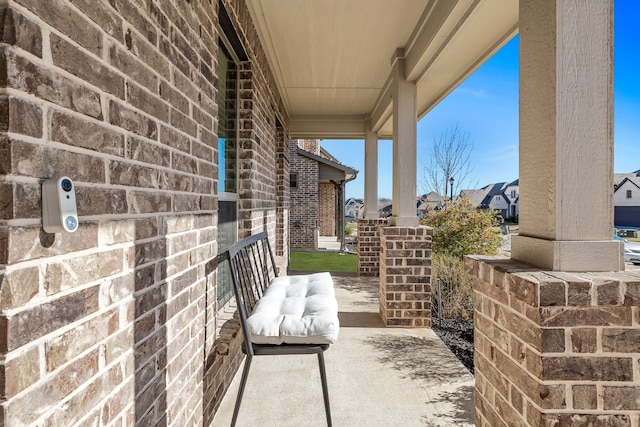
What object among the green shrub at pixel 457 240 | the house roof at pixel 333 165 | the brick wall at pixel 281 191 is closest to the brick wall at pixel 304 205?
the house roof at pixel 333 165

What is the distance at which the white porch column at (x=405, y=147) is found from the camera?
395cm

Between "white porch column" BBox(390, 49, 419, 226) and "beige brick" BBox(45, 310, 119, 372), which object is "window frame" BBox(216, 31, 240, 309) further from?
"white porch column" BBox(390, 49, 419, 226)

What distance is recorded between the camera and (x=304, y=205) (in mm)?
12430

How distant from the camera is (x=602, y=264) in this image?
127 cm

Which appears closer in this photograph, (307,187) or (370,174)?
(370,174)

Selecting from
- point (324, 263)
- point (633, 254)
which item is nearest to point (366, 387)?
point (324, 263)

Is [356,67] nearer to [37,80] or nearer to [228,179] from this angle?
[228,179]

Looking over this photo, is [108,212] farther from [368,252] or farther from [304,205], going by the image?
[304,205]

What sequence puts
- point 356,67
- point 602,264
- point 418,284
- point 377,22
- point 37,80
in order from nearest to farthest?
point 37,80 < point 602,264 < point 377,22 < point 418,284 < point 356,67

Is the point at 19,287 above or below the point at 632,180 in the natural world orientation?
below

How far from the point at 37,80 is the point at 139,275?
25.4 inches

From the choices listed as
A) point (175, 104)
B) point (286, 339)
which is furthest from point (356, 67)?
point (286, 339)

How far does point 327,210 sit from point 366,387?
13.7 metres

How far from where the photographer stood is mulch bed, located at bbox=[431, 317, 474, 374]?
3205 mm
